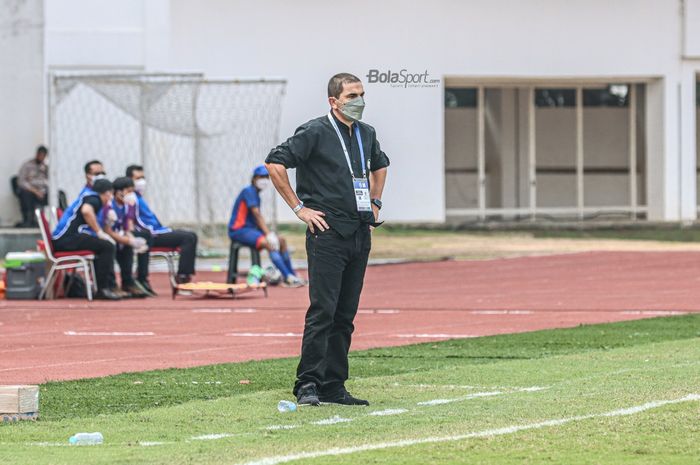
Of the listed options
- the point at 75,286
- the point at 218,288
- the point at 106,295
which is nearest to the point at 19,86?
the point at 75,286

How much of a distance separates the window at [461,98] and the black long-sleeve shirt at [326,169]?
1159 inches

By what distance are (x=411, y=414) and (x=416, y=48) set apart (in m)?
24.8

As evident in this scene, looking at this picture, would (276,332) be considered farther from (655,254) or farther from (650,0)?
(650,0)

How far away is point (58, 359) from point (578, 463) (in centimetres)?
684

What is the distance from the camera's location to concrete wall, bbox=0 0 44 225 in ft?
106

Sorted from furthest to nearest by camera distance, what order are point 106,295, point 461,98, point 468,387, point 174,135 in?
1. point 461,98
2. point 174,135
3. point 106,295
4. point 468,387

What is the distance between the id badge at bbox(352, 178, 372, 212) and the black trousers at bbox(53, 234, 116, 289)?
10.6 meters

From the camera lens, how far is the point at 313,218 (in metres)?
9.70

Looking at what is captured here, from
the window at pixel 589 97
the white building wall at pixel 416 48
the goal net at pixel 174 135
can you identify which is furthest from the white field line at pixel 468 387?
the window at pixel 589 97

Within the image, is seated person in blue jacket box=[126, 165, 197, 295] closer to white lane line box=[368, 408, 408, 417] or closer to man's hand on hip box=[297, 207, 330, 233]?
man's hand on hip box=[297, 207, 330, 233]

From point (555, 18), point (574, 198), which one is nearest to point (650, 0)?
point (555, 18)

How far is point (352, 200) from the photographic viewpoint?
32.1ft

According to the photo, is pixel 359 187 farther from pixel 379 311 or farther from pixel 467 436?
pixel 379 311

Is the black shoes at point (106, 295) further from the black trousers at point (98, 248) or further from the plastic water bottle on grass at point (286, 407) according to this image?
the plastic water bottle on grass at point (286, 407)
